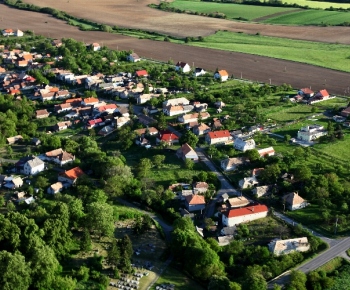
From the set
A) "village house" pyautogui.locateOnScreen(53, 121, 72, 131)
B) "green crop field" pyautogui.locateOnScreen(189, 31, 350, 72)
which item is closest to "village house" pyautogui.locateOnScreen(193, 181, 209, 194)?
"village house" pyautogui.locateOnScreen(53, 121, 72, 131)

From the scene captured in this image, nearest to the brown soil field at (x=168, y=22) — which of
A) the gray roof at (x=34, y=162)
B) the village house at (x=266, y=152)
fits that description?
the village house at (x=266, y=152)

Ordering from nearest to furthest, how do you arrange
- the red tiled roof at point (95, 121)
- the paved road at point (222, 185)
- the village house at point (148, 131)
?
the paved road at point (222, 185) → the village house at point (148, 131) → the red tiled roof at point (95, 121)

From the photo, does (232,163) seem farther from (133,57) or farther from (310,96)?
(133,57)

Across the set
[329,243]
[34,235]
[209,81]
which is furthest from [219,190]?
[209,81]

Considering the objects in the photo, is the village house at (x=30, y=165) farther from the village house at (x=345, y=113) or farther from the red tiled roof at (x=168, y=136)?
the village house at (x=345, y=113)

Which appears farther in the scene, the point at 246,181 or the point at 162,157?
the point at 162,157

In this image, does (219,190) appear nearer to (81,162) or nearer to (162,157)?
(162,157)
